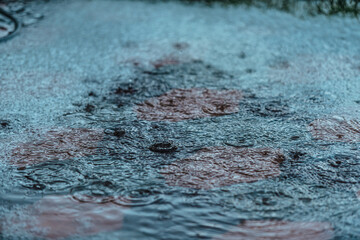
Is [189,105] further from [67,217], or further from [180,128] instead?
[67,217]

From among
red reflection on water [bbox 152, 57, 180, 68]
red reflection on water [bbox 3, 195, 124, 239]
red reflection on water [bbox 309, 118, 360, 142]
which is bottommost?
red reflection on water [bbox 3, 195, 124, 239]

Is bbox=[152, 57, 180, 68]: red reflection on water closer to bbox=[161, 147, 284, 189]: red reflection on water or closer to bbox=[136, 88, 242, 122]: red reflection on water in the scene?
bbox=[136, 88, 242, 122]: red reflection on water

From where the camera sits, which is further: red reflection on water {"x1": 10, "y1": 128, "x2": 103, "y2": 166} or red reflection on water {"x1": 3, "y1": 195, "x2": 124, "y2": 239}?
red reflection on water {"x1": 10, "y1": 128, "x2": 103, "y2": 166}

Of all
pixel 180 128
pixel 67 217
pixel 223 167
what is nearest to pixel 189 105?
pixel 180 128

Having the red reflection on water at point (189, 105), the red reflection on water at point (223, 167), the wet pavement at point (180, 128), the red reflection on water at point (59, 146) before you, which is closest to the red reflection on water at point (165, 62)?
the wet pavement at point (180, 128)

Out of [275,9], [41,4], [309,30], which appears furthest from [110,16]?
[309,30]

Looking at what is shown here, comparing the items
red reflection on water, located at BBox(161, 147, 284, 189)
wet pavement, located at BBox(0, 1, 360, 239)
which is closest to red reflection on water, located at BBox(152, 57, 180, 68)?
wet pavement, located at BBox(0, 1, 360, 239)
